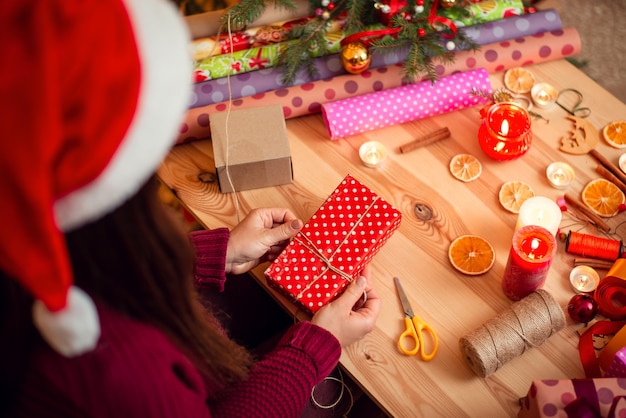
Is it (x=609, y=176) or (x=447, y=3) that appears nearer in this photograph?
(x=609, y=176)

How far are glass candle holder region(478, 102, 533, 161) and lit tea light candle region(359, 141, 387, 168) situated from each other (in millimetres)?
206

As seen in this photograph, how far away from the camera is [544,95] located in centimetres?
133

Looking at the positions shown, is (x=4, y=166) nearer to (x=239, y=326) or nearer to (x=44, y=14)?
(x=44, y=14)

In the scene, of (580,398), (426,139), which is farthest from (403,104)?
(580,398)

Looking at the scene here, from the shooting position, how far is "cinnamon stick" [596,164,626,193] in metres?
1.21

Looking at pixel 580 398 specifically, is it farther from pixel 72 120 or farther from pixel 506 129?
pixel 72 120

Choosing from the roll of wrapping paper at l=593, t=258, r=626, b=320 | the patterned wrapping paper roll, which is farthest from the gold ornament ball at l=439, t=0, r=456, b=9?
the roll of wrapping paper at l=593, t=258, r=626, b=320

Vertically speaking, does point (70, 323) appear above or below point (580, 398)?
above

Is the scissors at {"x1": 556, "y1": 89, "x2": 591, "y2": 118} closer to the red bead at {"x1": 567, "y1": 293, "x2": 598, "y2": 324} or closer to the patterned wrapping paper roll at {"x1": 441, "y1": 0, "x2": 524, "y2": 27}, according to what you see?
the patterned wrapping paper roll at {"x1": 441, "y1": 0, "x2": 524, "y2": 27}

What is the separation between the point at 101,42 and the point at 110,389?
41 centimetres

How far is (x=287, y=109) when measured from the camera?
4.33 feet

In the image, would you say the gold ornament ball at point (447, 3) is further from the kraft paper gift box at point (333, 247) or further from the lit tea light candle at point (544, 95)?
the kraft paper gift box at point (333, 247)

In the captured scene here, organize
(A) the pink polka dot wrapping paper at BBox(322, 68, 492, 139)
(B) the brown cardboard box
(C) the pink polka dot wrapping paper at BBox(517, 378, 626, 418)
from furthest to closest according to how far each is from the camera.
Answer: (A) the pink polka dot wrapping paper at BBox(322, 68, 492, 139), (B) the brown cardboard box, (C) the pink polka dot wrapping paper at BBox(517, 378, 626, 418)

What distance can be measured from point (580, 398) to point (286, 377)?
44 centimetres
